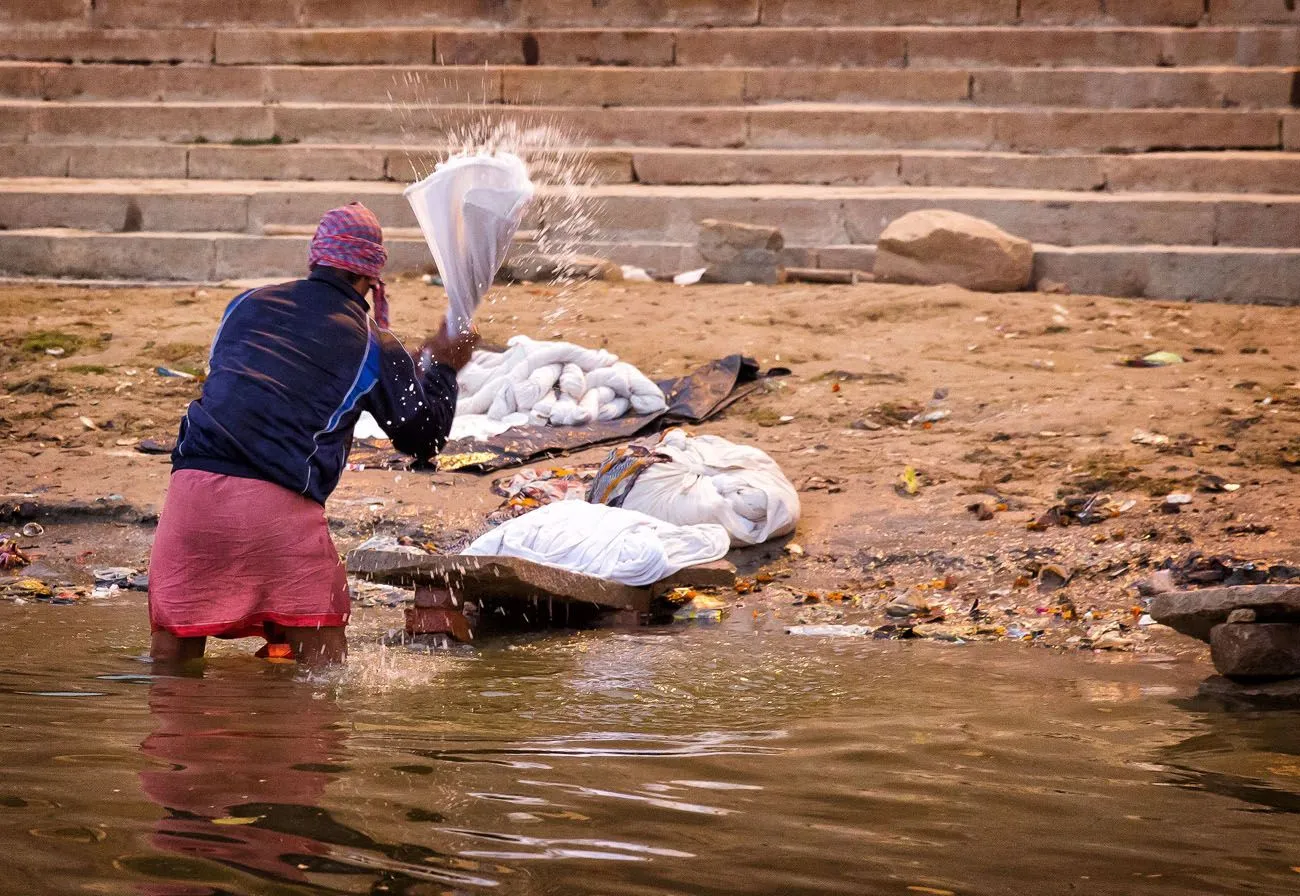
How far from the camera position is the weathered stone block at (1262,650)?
4.61m

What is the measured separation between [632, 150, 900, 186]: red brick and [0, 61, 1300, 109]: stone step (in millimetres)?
849

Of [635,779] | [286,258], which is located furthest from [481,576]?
[286,258]

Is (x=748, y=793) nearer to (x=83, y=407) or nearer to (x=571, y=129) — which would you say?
(x=83, y=407)

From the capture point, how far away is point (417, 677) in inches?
193

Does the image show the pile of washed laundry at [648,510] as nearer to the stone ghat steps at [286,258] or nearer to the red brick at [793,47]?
the stone ghat steps at [286,258]

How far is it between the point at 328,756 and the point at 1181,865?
6.23ft

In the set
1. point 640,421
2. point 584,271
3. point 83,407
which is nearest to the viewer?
point 640,421

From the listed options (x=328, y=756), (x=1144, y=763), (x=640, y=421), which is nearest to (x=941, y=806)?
(x=1144, y=763)

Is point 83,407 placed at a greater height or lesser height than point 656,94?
lesser

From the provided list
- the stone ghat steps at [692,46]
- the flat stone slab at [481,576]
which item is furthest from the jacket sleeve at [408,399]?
the stone ghat steps at [692,46]

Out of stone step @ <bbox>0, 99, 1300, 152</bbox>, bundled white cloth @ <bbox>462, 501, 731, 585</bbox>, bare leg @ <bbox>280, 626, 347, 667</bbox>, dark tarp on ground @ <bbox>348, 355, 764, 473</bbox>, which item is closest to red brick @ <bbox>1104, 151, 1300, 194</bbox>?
stone step @ <bbox>0, 99, 1300, 152</bbox>

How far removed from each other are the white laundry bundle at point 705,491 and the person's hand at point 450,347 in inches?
92.0

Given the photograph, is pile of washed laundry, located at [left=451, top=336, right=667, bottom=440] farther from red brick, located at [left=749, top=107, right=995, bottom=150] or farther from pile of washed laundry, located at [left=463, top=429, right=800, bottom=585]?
red brick, located at [left=749, top=107, right=995, bottom=150]

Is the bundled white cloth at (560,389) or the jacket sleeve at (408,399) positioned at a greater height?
the jacket sleeve at (408,399)
